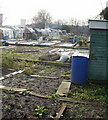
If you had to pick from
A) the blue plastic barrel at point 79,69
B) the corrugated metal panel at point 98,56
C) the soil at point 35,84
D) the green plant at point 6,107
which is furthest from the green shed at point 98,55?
the green plant at point 6,107

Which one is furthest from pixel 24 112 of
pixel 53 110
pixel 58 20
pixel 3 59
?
pixel 58 20

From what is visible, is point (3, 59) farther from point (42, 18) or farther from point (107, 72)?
point (42, 18)

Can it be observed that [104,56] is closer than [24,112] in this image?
No

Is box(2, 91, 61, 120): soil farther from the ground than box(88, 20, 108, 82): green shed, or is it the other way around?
box(88, 20, 108, 82): green shed

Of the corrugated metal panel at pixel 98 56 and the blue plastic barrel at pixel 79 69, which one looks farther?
the corrugated metal panel at pixel 98 56

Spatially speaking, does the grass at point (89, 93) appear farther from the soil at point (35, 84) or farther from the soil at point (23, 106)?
the soil at point (23, 106)

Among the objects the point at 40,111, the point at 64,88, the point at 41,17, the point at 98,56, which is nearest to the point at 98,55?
the point at 98,56

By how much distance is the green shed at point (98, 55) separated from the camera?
22.4 feet

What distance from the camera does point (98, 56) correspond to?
688 cm

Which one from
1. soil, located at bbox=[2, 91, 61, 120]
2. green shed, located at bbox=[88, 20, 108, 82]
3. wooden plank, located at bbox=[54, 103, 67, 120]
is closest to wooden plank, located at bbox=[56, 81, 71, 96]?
soil, located at bbox=[2, 91, 61, 120]

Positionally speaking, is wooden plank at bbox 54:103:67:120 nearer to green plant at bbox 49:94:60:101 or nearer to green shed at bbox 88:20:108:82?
green plant at bbox 49:94:60:101

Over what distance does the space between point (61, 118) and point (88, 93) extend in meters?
1.99

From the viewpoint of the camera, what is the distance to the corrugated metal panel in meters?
6.82

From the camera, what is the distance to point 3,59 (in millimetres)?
9164
